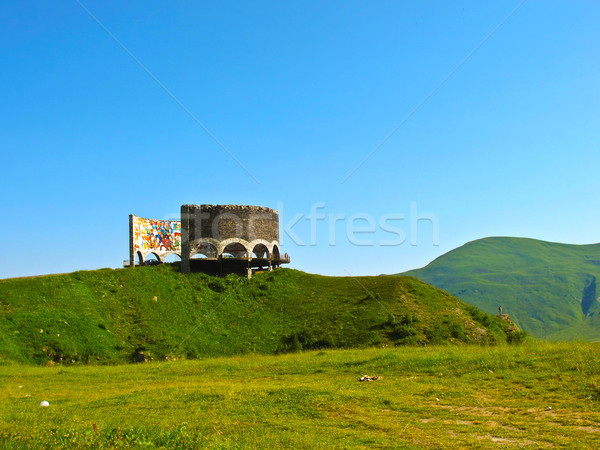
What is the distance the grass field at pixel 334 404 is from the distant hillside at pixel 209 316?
5.12 m

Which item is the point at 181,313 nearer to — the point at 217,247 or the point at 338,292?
the point at 217,247

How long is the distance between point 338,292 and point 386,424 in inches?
856

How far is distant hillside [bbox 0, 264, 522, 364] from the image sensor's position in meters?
23.1

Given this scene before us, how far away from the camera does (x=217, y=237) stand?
112 feet

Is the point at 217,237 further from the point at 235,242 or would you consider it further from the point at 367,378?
the point at 367,378

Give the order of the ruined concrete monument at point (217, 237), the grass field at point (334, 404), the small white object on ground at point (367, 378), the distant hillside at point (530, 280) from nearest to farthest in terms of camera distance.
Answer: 1. the grass field at point (334, 404)
2. the small white object on ground at point (367, 378)
3. the ruined concrete monument at point (217, 237)
4. the distant hillside at point (530, 280)

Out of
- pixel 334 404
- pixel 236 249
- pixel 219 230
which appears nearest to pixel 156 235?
pixel 219 230

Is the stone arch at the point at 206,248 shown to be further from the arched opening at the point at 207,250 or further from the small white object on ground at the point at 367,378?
the small white object on ground at the point at 367,378

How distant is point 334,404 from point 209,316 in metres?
18.8

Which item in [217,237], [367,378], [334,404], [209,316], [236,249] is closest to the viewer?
[334,404]

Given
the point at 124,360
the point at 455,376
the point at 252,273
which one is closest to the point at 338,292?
the point at 252,273

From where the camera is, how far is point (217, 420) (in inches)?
386

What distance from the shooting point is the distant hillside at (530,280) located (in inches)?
4341

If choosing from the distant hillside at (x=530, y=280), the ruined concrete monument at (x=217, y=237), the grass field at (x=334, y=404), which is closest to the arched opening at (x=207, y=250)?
the ruined concrete monument at (x=217, y=237)
